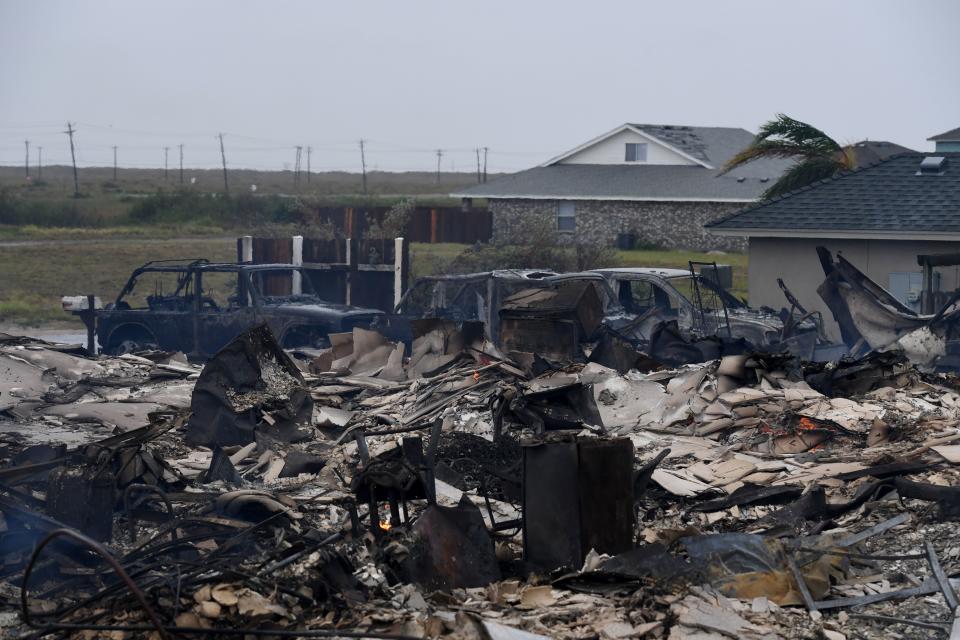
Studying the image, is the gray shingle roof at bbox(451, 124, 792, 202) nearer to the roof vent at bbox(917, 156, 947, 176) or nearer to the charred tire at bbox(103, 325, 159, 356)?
the roof vent at bbox(917, 156, 947, 176)

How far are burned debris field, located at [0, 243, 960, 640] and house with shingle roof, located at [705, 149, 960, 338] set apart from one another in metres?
2.65

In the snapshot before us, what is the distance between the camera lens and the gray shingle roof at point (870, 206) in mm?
18984

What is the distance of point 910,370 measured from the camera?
505 inches

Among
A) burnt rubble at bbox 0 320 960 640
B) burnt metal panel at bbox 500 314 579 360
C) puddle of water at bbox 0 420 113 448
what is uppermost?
burnt metal panel at bbox 500 314 579 360

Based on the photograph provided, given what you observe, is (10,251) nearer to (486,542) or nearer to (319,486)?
(319,486)

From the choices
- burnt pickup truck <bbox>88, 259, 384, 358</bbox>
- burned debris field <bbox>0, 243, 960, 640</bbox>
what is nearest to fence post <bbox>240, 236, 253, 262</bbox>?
burnt pickup truck <bbox>88, 259, 384, 358</bbox>

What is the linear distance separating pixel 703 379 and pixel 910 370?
7.50ft

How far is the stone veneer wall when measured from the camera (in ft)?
133

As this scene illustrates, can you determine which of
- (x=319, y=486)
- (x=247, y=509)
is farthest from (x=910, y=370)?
(x=247, y=509)

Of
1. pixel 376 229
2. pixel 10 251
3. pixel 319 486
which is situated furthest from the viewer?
pixel 10 251

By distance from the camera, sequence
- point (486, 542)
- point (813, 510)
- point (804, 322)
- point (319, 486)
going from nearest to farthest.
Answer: point (486, 542), point (813, 510), point (319, 486), point (804, 322)

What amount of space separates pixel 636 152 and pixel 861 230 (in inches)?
1089

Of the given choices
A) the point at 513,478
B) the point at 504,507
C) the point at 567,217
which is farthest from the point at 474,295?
the point at 567,217

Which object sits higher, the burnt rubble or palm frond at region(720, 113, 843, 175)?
palm frond at region(720, 113, 843, 175)
